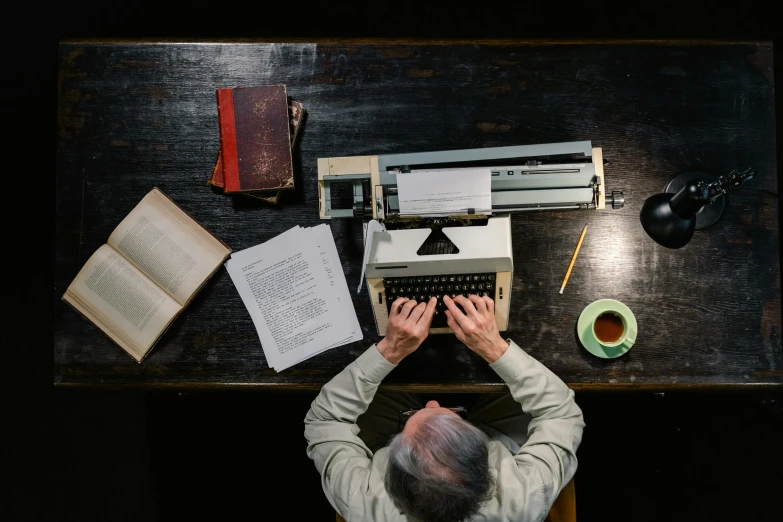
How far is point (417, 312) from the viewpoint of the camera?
5.70 feet

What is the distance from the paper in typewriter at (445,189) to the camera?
1.57 metres

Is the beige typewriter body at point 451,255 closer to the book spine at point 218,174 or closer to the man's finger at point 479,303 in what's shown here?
the man's finger at point 479,303

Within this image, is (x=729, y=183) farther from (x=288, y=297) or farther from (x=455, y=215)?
(x=288, y=297)

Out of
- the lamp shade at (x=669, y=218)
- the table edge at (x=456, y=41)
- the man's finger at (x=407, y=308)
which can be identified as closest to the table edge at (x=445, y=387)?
the man's finger at (x=407, y=308)

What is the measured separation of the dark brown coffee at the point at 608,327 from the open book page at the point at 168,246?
113cm

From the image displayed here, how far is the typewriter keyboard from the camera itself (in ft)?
5.69

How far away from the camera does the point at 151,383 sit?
6.07 feet

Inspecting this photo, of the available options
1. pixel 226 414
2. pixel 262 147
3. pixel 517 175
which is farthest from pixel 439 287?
pixel 226 414

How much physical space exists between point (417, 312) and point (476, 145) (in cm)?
54

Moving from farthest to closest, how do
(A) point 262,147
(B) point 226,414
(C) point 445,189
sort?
Result: (B) point 226,414 → (A) point 262,147 → (C) point 445,189

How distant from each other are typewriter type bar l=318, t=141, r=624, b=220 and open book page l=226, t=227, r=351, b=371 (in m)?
0.27

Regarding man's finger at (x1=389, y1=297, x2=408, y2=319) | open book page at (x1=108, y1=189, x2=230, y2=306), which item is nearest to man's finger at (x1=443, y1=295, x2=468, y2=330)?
man's finger at (x1=389, y1=297, x2=408, y2=319)

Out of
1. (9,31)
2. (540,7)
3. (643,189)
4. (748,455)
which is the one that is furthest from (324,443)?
(9,31)

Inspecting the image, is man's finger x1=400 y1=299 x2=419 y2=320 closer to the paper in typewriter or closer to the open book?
the paper in typewriter
